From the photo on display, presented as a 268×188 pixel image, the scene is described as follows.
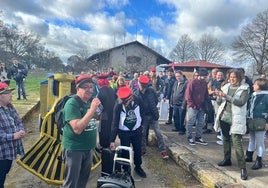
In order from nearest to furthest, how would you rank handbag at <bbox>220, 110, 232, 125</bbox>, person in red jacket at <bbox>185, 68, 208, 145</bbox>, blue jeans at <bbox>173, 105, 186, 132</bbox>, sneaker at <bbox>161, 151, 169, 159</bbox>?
handbag at <bbox>220, 110, 232, 125</bbox>
sneaker at <bbox>161, 151, 169, 159</bbox>
person in red jacket at <bbox>185, 68, 208, 145</bbox>
blue jeans at <bbox>173, 105, 186, 132</bbox>

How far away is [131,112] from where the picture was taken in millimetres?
4434

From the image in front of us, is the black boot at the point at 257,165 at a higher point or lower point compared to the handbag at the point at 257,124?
lower

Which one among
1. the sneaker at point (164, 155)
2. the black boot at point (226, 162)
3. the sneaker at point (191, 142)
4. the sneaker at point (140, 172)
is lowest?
the sneaker at point (140, 172)

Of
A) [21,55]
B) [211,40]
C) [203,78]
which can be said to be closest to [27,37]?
[21,55]

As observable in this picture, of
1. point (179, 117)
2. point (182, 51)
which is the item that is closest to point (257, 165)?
point (179, 117)

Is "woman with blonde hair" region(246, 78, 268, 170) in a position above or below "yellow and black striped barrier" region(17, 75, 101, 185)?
above

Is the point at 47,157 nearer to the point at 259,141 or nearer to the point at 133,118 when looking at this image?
the point at 133,118

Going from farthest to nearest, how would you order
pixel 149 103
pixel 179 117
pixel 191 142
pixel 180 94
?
pixel 179 117 < pixel 180 94 < pixel 191 142 < pixel 149 103

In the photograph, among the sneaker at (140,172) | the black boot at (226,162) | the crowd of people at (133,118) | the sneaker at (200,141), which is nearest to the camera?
the crowd of people at (133,118)

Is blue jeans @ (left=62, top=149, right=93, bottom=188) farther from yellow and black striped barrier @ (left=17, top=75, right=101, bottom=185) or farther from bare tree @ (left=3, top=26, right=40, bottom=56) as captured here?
bare tree @ (left=3, top=26, right=40, bottom=56)

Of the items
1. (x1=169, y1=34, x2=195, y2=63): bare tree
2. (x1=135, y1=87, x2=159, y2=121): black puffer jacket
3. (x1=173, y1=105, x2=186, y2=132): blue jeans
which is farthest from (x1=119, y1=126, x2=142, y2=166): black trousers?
(x1=169, y1=34, x2=195, y2=63): bare tree

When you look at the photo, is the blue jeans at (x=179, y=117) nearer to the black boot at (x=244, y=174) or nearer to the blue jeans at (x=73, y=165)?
the black boot at (x=244, y=174)

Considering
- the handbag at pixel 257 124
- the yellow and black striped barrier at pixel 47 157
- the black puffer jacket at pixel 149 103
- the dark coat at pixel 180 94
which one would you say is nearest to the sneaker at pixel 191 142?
the dark coat at pixel 180 94

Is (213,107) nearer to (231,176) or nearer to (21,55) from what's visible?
(231,176)
